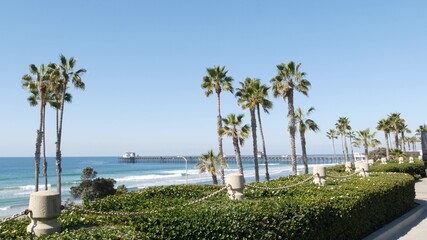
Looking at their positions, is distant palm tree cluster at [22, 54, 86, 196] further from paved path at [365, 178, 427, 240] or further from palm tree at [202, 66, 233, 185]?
paved path at [365, 178, 427, 240]

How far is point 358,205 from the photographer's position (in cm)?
751

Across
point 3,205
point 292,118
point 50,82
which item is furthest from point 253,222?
point 3,205

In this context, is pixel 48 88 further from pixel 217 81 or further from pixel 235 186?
pixel 235 186

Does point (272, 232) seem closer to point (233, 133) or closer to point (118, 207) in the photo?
point (118, 207)

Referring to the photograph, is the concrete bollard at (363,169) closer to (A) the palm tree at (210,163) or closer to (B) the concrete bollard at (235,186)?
(B) the concrete bollard at (235,186)

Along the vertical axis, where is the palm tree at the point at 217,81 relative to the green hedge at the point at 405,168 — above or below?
above

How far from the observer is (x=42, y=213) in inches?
165

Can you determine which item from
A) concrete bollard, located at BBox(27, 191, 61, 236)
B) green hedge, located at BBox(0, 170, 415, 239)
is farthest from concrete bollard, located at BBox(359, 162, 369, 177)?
concrete bollard, located at BBox(27, 191, 61, 236)

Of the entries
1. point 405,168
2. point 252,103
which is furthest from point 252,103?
point 405,168

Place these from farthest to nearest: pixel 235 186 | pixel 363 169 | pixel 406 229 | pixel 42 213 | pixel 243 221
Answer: pixel 363 169 < pixel 406 229 < pixel 235 186 < pixel 243 221 < pixel 42 213

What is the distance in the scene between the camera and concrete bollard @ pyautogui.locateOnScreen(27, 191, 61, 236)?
4168 millimetres

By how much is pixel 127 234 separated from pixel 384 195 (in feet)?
24.8

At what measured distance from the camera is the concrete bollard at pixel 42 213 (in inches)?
164

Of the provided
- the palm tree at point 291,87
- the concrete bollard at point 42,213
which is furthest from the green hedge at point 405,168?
the concrete bollard at point 42,213
